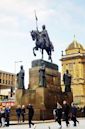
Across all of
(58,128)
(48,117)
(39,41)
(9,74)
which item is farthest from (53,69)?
(9,74)

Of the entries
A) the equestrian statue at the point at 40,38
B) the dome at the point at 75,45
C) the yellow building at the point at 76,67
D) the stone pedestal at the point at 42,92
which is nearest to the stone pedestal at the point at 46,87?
the stone pedestal at the point at 42,92

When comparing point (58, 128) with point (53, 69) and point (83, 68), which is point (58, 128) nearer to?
point (53, 69)

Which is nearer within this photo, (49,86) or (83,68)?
(49,86)

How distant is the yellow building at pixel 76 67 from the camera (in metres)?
92.7

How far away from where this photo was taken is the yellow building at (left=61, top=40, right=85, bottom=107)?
3649 inches

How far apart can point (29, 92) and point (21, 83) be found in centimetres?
142

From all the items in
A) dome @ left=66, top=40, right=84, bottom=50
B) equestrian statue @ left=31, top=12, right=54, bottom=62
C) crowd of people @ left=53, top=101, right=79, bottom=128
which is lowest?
crowd of people @ left=53, top=101, right=79, bottom=128

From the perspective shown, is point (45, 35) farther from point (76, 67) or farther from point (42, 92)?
point (76, 67)

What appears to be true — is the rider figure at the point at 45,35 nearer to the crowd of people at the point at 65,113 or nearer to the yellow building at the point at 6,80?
the crowd of people at the point at 65,113

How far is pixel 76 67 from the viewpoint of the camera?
95.4 meters

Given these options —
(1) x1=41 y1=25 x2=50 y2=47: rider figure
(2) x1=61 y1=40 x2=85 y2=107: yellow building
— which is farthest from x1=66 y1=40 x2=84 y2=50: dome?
(1) x1=41 y1=25 x2=50 y2=47: rider figure

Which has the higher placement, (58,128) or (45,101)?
(45,101)

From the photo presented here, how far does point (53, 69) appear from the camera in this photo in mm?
30391

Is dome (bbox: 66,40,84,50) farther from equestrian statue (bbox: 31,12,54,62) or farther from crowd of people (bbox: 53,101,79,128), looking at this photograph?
crowd of people (bbox: 53,101,79,128)
